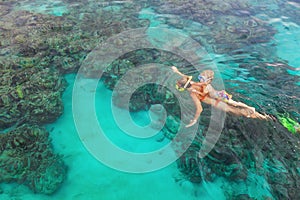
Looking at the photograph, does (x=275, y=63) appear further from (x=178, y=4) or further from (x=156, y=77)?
(x=178, y=4)

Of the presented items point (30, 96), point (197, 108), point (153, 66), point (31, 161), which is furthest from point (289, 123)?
point (30, 96)

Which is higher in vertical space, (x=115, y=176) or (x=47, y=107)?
(x=47, y=107)

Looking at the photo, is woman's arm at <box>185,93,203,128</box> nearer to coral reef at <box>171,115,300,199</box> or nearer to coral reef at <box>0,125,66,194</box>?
coral reef at <box>171,115,300,199</box>

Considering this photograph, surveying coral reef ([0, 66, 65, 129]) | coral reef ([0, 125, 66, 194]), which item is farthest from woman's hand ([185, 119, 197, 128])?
coral reef ([0, 66, 65, 129])

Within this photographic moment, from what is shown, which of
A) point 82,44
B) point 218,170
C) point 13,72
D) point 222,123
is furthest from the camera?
point 82,44

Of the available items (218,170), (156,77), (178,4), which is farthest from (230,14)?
(218,170)

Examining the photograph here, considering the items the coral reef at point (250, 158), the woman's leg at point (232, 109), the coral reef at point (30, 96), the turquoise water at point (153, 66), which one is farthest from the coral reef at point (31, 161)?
the woman's leg at point (232, 109)

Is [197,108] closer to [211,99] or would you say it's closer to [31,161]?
[211,99]
